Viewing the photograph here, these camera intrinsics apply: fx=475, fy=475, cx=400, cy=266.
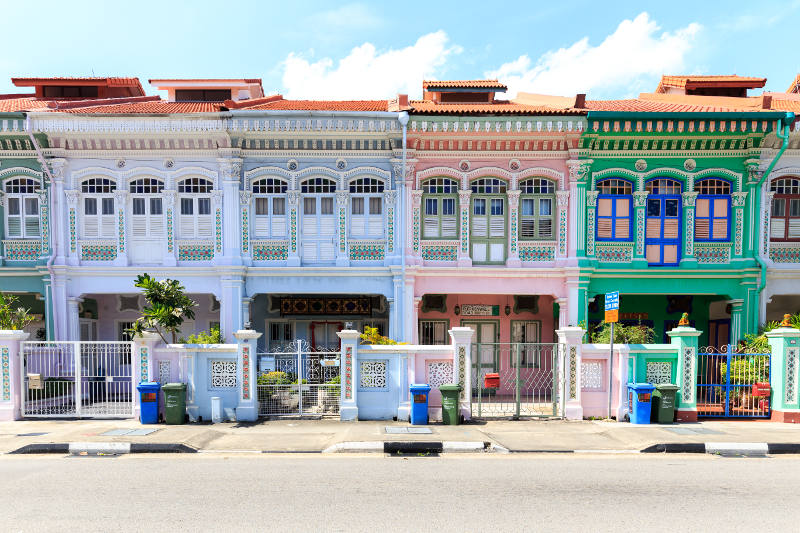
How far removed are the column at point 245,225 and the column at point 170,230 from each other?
198 cm

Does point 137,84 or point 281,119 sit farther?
point 137,84

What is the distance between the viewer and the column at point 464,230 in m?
14.4

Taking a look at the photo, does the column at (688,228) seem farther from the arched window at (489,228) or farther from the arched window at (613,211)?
the arched window at (489,228)

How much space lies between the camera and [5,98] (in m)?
17.9

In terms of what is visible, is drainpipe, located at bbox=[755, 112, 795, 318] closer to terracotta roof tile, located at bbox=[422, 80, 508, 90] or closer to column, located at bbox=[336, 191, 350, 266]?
terracotta roof tile, located at bbox=[422, 80, 508, 90]

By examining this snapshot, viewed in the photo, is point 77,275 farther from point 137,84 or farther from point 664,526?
point 664,526

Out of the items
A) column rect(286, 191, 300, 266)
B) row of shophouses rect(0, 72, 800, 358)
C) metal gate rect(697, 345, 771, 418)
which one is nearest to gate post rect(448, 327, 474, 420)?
row of shophouses rect(0, 72, 800, 358)

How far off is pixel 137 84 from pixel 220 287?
11045mm

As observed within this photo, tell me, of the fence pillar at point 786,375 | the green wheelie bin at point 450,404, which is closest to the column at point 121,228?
the green wheelie bin at point 450,404

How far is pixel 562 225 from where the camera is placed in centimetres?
1431

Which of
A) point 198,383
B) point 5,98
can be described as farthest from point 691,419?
point 5,98

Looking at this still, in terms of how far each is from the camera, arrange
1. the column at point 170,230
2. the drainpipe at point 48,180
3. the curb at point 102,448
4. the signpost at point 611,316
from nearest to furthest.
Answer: the curb at point 102,448, the signpost at point 611,316, the drainpipe at point 48,180, the column at point 170,230

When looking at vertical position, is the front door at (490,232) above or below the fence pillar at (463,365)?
above

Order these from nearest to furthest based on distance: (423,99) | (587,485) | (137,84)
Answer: (587,485)
(423,99)
(137,84)
